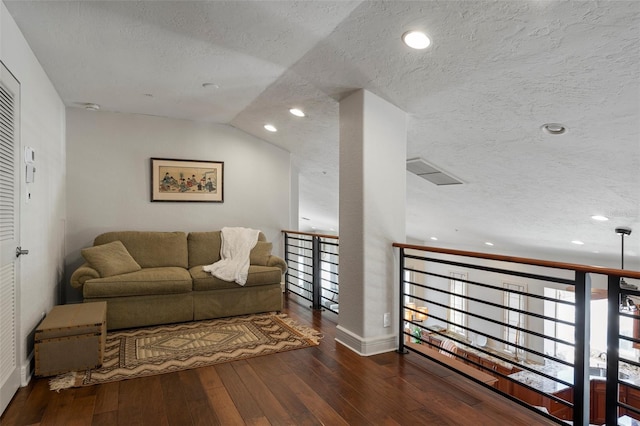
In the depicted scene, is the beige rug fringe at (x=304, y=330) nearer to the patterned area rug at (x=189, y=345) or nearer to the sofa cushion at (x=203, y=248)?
the patterned area rug at (x=189, y=345)

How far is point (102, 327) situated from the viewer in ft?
9.24

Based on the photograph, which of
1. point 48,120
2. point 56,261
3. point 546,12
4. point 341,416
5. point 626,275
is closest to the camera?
point 626,275

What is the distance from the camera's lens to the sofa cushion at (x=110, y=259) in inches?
148

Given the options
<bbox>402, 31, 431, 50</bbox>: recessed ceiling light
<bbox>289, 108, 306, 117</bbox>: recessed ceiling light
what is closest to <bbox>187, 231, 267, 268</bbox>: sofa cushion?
<bbox>289, 108, 306, 117</bbox>: recessed ceiling light

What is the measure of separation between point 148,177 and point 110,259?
131cm

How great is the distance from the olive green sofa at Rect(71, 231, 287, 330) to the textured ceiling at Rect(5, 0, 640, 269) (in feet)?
5.09

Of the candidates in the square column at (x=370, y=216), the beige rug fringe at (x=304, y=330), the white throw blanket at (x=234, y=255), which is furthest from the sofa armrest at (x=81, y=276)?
the square column at (x=370, y=216)

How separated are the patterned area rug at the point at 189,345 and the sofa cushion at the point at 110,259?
0.62m

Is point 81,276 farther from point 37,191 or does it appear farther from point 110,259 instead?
point 37,191

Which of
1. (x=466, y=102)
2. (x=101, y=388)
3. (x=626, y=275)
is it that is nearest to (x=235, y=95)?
(x=466, y=102)

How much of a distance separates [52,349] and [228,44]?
2.47m

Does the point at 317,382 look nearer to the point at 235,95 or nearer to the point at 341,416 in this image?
the point at 341,416

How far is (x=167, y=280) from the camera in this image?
3850mm

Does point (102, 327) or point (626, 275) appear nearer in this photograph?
point (626, 275)
